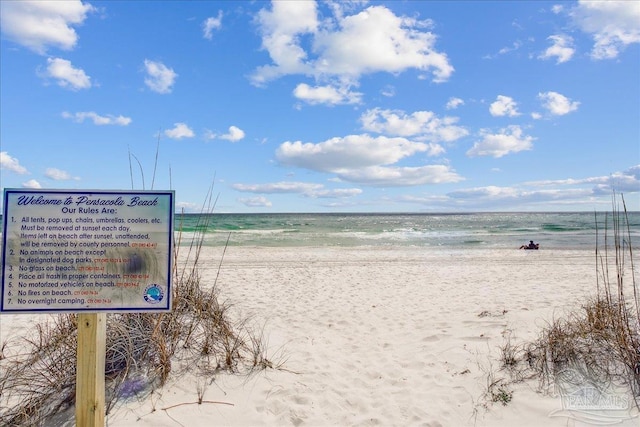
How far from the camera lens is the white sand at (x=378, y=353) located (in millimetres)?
3322

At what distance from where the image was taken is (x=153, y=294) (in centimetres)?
261

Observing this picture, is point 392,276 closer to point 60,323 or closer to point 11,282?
point 60,323

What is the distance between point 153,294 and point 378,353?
10.2 feet

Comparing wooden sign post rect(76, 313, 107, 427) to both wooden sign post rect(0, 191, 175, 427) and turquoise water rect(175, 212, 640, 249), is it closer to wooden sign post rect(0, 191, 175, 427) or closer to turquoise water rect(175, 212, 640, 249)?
wooden sign post rect(0, 191, 175, 427)

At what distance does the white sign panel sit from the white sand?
1230mm

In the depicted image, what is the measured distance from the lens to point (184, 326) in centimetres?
411

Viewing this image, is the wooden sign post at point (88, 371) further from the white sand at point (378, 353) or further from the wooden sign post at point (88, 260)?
the white sand at point (378, 353)

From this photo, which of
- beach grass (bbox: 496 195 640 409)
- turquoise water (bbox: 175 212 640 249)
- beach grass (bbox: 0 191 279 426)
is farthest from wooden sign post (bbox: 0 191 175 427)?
beach grass (bbox: 496 195 640 409)

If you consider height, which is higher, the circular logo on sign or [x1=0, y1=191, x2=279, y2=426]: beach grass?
the circular logo on sign

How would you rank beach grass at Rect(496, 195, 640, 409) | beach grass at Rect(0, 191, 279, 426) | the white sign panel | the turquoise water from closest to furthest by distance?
the white sign panel
beach grass at Rect(0, 191, 279, 426)
beach grass at Rect(496, 195, 640, 409)
the turquoise water

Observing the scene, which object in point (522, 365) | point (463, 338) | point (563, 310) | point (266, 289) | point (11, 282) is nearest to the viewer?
point (11, 282)

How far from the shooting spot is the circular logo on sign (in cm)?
260

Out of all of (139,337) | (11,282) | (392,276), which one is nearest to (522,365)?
(139,337)

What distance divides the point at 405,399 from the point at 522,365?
130 centimetres
